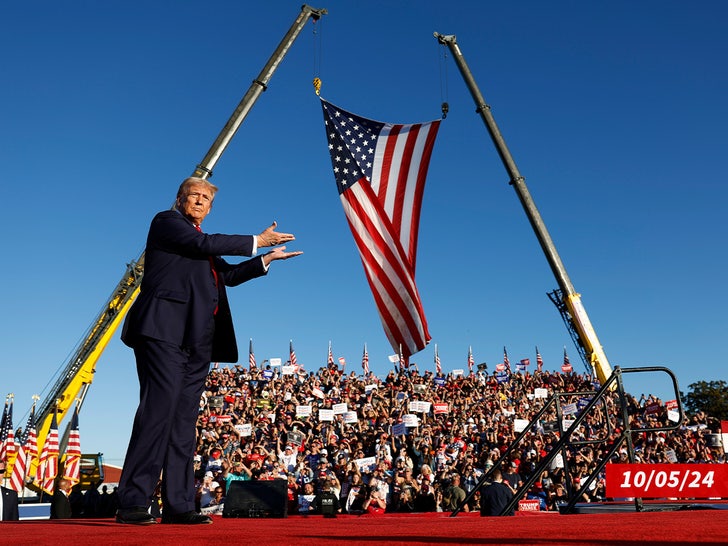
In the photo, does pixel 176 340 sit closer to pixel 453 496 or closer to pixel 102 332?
pixel 453 496

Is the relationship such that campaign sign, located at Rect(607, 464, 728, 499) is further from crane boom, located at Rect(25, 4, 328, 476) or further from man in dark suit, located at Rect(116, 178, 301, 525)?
crane boom, located at Rect(25, 4, 328, 476)

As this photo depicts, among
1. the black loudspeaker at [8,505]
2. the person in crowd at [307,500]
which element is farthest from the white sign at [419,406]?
the black loudspeaker at [8,505]

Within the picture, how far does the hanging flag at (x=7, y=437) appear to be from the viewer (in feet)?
61.2

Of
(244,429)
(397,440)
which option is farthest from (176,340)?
(244,429)

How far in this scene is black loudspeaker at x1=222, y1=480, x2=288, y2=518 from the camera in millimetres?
6688

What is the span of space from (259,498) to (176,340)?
145 inches

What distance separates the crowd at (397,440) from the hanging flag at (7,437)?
5358 millimetres

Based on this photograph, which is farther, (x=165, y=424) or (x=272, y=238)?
(x=272, y=238)

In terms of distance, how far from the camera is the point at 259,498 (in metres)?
6.77

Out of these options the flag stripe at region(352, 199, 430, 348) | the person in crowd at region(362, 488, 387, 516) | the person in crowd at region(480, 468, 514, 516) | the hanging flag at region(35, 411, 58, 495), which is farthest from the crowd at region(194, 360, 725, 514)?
the hanging flag at region(35, 411, 58, 495)

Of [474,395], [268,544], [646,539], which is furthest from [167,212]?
[474,395]

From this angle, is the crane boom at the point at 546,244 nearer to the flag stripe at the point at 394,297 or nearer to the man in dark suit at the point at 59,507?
the flag stripe at the point at 394,297

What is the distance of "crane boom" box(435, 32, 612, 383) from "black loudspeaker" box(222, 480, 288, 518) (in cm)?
1506

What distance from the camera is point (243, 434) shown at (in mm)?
18781
